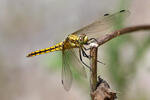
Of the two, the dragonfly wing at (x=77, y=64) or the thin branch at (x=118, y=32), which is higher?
the thin branch at (x=118, y=32)

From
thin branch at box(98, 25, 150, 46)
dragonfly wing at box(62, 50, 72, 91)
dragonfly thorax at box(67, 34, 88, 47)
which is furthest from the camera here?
dragonfly thorax at box(67, 34, 88, 47)

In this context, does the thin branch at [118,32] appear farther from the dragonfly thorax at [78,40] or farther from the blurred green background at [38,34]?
the blurred green background at [38,34]

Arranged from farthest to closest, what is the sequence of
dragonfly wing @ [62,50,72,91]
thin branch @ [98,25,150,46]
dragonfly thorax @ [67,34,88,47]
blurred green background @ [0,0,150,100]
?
1. blurred green background @ [0,0,150,100]
2. dragonfly thorax @ [67,34,88,47]
3. dragonfly wing @ [62,50,72,91]
4. thin branch @ [98,25,150,46]

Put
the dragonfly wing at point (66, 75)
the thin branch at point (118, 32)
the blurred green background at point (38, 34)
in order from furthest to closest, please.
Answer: the blurred green background at point (38, 34)
the dragonfly wing at point (66, 75)
the thin branch at point (118, 32)

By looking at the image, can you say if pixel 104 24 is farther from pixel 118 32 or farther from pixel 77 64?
pixel 118 32

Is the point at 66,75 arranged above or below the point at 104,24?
below

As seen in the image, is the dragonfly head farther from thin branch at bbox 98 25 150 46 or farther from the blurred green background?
the blurred green background

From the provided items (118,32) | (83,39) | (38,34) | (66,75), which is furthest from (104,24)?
(38,34)

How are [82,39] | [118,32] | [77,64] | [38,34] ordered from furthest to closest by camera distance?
[38,34] → [82,39] → [77,64] → [118,32]

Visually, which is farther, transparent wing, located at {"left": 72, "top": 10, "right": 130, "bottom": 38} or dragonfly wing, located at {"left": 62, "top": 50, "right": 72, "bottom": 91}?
transparent wing, located at {"left": 72, "top": 10, "right": 130, "bottom": 38}

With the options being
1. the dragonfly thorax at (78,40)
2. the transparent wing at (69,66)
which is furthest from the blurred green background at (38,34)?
the transparent wing at (69,66)

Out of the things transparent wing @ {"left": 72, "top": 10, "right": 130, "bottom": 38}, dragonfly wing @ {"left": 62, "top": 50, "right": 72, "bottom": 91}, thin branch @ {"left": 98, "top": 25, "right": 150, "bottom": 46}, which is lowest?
dragonfly wing @ {"left": 62, "top": 50, "right": 72, "bottom": 91}

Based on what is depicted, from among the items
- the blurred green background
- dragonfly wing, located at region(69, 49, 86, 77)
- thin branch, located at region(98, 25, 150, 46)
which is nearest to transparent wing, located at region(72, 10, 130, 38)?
dragonfly wing, located at region(69, 49, 86, 77)
